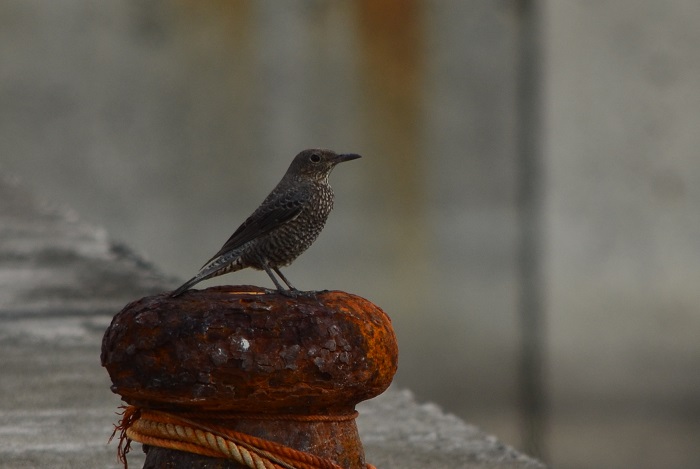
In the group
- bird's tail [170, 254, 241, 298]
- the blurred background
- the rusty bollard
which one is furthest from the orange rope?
Answer: the blurred background

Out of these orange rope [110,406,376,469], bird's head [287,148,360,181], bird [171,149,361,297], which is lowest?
orange rope [110,406,376,469]

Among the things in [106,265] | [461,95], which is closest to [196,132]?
[461,95]

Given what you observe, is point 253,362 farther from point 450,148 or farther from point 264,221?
point 450,148

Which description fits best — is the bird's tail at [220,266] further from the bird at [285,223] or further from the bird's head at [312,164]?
the bird's head at [312,164]

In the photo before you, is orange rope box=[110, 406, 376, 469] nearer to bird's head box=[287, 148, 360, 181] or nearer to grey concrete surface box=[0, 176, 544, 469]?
bird's head box=[287, 148, 360, 181]

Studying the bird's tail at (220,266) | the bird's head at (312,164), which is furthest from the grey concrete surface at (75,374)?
the bird's head at (312,164)

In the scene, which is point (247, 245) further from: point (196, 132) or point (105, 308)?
point (196, 132)
